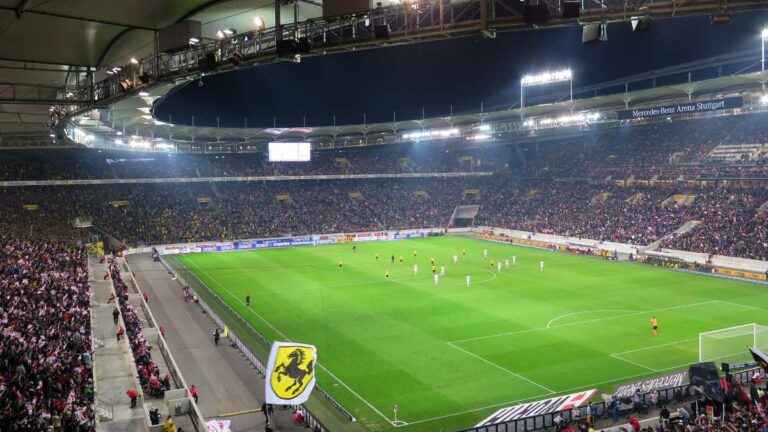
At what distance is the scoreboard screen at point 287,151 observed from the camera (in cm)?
7312

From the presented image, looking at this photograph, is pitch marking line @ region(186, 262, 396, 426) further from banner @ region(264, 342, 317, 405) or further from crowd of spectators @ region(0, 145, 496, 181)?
crowd of spectators @ region(0, 145, 496, 181)

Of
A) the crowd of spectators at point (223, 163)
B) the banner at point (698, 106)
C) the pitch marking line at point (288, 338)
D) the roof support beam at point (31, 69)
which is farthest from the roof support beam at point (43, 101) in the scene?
the banner at point (698, 106)

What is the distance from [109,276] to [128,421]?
25.3 metres

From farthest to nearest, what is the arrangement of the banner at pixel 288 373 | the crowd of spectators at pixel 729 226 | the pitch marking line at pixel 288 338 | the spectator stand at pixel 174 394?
the crowd of spectators at pixel 729 226 < the pitch marking line at pixel 288 338 < the spectator stand at pixel 174 394 < the banner at pixel 288 373

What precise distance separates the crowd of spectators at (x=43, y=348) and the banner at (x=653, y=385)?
52.3ft

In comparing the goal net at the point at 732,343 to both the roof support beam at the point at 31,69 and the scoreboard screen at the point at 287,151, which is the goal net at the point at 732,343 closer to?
the roof support beam at the point at 31,69

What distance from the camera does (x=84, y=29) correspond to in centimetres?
1722

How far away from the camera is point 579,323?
→ 1195 inches

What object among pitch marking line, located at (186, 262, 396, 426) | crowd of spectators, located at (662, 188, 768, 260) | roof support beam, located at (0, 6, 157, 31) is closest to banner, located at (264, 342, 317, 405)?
pitch marking line, located at (186, 262, 396, 426)

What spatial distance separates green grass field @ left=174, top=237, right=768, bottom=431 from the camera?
21984 millimetres

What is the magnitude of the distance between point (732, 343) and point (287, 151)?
5725 cm

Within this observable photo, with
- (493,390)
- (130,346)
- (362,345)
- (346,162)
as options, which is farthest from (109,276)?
(346,162)

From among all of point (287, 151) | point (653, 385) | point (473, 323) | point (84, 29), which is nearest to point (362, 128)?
point (287, 151)

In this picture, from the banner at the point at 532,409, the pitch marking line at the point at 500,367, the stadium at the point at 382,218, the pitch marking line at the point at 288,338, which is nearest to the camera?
the stadium at the point at 382,218
